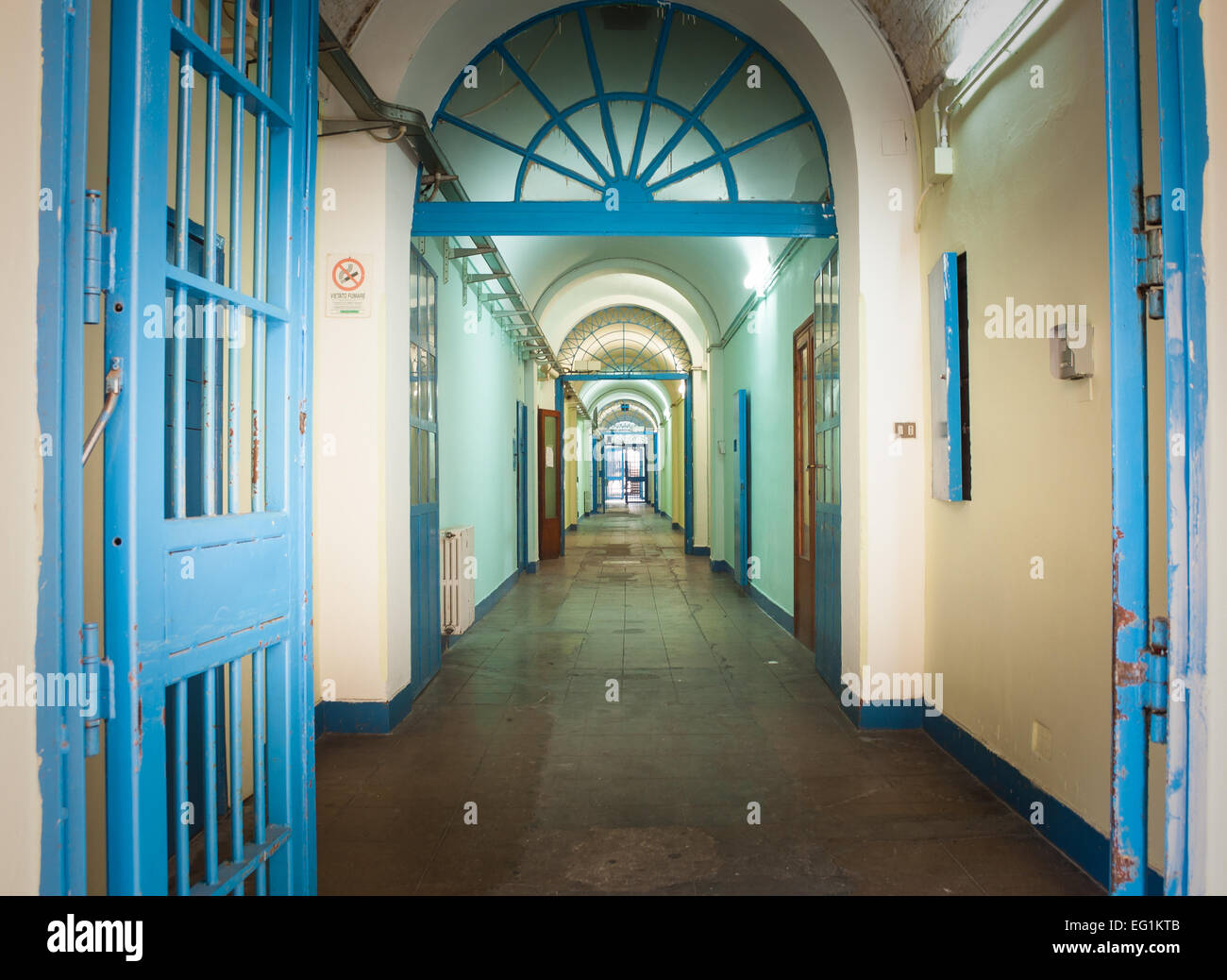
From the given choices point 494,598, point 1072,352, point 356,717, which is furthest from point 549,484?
point 1072,352

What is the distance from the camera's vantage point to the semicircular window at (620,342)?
13836 millimetres

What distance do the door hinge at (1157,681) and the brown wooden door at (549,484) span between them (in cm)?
1015

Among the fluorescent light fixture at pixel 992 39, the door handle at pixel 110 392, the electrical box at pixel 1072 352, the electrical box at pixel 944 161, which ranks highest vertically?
the fluorescent light fixture at pixel 992 39

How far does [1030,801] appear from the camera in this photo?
2.79 m

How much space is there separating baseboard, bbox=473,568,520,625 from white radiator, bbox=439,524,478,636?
56 centimetres

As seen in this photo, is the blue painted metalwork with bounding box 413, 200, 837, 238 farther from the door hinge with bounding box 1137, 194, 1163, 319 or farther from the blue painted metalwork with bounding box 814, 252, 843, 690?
the door hinge with bounding box 1137, 194, 1163, 319

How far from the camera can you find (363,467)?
3898 millimetres

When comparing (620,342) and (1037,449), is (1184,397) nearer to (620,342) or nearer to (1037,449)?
(1037,449)

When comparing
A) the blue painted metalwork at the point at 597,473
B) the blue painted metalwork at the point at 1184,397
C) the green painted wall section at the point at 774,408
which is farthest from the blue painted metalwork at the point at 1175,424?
the blue painted metalwork at the point at 597,473

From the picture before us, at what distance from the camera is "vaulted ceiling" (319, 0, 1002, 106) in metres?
3.34

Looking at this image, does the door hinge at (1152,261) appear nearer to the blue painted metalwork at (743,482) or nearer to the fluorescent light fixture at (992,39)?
the fluorescent light fixture at (992,39)

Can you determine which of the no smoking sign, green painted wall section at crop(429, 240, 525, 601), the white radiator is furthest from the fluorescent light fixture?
the white radiator

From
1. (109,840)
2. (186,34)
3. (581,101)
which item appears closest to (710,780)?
(109,840)
